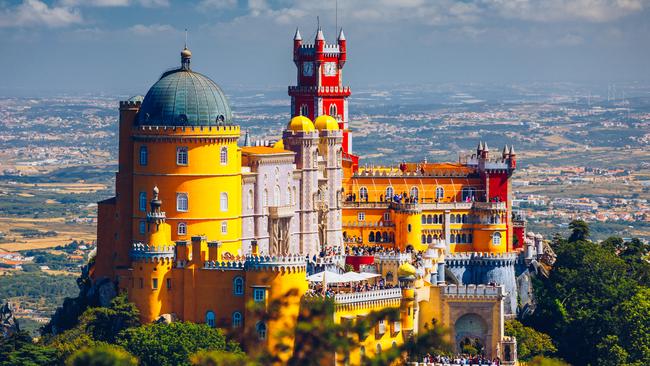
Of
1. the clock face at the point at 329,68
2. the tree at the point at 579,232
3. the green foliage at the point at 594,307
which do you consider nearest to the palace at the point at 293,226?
the clock face at the point at 329,68

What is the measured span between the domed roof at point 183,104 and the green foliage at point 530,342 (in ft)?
82.1

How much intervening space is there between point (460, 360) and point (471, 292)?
778 cm

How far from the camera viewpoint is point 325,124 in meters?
146

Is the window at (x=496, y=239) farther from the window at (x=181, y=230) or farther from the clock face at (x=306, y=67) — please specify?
the window at (x=181, y=230)

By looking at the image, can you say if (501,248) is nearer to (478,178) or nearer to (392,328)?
(478,178)

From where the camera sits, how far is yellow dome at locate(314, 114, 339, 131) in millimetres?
146375

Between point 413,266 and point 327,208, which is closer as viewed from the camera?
point 413,266

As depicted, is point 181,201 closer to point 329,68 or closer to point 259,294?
point 259,294

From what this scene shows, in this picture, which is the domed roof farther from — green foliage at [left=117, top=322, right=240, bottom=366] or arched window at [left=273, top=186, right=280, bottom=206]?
green foliage at [left=117, top=322, right=240, bottom=366]

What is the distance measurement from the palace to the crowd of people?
2.27 meters

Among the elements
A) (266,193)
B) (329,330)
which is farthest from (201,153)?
(329,330)

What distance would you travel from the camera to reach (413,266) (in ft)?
429

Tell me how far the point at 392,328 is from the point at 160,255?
15934 mm

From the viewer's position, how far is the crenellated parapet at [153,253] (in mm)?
124875
